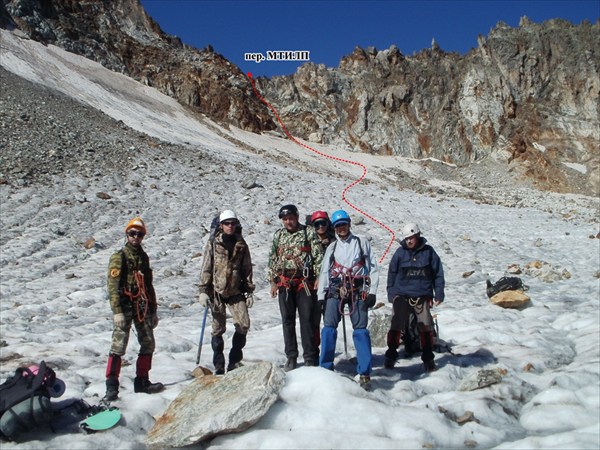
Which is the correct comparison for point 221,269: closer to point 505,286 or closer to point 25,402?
point 25,402

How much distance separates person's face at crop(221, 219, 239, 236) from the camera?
6.10 m

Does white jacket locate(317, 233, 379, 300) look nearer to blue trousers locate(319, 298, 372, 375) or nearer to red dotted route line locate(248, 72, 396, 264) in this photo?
blue trousers locate(319, 298, 372, 375)

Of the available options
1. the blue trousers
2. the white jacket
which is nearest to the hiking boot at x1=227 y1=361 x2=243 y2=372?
the blue trousers

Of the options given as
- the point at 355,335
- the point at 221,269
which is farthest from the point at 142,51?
the point at 355,335

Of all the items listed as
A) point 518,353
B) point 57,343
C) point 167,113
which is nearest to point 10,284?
point 57,343

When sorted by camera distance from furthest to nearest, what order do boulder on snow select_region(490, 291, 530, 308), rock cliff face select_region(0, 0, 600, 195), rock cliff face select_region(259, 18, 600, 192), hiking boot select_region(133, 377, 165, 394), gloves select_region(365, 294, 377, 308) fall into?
rock cliff face select_region(259, 18, 600, 192)
rock cliff face select_region(0, 0, 600, 195)
boulder on snow select_region(490, 291, 530, 308)
gloves select_region(365, 294, 377, 308)
hiking boot select_region(133, 377, 165, 394)

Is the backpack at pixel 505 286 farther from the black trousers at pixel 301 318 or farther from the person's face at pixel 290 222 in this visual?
the person's face at pixel 290 222

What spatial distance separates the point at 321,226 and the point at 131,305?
238cm

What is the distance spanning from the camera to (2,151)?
20.2m

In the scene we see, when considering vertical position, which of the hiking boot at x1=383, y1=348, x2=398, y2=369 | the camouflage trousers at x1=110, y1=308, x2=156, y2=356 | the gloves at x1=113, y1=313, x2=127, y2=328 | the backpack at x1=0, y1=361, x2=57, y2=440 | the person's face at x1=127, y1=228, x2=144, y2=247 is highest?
the person's face at x1=127, y1=228, x2=144, y2=247

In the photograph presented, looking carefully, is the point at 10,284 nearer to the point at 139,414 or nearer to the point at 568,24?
the point at 139,414

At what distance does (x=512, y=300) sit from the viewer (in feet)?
31.1

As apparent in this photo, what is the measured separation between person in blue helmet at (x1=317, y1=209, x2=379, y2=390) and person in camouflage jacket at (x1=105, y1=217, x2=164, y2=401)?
1923mm

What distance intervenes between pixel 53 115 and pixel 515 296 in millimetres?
24514
